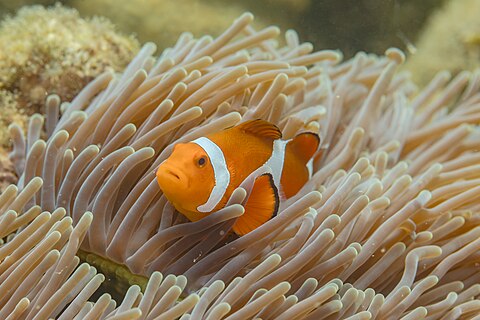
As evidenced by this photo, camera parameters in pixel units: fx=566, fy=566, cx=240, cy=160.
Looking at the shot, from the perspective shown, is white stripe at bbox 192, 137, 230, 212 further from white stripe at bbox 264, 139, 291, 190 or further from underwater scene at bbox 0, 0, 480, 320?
white stripe at bbox 264, 139, 291, 190

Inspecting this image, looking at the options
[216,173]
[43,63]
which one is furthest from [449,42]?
[216,173]

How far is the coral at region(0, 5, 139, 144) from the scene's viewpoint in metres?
2.19

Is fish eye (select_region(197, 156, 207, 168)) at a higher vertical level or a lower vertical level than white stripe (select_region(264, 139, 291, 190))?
lower

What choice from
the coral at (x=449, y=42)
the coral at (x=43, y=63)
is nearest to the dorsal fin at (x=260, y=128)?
the coral at (x=43, y=63)

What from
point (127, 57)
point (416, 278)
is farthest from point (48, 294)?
point (127, 57)

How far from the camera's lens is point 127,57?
243 cm

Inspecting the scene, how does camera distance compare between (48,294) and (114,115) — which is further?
(114,115)

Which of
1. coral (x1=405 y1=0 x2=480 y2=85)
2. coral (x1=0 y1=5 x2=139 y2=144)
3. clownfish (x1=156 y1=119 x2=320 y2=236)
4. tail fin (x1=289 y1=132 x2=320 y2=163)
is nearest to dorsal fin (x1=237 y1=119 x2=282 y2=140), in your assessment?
clownfish (x1=156 y1=119 x2=320 y2=236)

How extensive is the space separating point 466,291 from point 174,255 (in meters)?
0.83

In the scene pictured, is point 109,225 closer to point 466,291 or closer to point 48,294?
point 48,294

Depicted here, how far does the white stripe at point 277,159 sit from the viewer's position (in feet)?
5.12

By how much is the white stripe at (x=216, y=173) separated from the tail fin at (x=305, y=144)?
0.29 metres

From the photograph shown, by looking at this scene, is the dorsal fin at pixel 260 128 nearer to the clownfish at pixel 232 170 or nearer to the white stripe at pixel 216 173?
the clownfish at pixel 232 170

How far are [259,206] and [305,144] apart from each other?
0.30 metres
